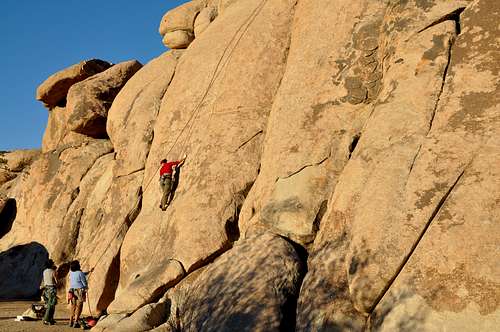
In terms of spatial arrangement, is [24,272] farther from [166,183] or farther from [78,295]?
[166,183]

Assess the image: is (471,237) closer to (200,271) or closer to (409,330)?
(409,330)

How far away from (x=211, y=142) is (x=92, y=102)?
10586mm

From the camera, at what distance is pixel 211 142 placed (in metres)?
16.2

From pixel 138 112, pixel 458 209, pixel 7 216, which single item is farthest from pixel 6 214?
pixel 458 209

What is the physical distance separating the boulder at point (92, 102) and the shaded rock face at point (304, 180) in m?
2.07

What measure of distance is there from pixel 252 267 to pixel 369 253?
117 inches

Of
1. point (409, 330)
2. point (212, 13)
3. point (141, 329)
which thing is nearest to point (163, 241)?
point (141, 329)

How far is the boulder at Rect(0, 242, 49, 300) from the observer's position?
22.5 metres

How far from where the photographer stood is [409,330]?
308 inches

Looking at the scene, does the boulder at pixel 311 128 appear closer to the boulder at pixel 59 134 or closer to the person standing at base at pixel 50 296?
the person standing at base at pixel 50 296

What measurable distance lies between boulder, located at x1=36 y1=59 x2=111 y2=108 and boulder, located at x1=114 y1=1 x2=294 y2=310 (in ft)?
28.9

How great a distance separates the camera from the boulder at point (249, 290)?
10109mm

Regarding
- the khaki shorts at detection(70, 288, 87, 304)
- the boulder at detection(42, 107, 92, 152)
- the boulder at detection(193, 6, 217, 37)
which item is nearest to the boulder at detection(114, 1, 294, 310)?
the khaki shorts at detection(70, 288, 87, 304)

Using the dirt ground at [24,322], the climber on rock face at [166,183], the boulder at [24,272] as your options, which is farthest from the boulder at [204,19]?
the dirt ground at [24,322]
